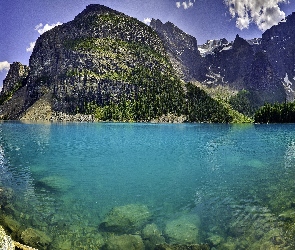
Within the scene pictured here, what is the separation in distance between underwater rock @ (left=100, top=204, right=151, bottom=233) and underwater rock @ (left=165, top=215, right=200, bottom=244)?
2975 millimetres

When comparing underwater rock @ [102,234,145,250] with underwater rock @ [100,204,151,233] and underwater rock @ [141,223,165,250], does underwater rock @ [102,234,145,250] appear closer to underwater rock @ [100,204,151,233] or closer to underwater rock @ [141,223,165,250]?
underwater rock @ [141,223,165,250]

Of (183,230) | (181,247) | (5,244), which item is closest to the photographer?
(5,244)

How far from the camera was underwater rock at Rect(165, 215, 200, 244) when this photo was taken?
24.2 meters

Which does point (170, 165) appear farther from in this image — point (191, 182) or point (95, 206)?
point (95, 206)

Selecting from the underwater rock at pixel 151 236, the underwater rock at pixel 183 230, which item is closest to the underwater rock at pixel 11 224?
the underwater rock at pixel 151 236

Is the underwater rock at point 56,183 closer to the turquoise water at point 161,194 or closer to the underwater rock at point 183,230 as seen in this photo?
the turquoise water at point 161,194

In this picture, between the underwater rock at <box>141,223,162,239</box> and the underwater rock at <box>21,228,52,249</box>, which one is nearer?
the underwater rock at <box>21,228,52,249</box>

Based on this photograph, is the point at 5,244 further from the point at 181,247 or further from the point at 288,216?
the point at 288,216

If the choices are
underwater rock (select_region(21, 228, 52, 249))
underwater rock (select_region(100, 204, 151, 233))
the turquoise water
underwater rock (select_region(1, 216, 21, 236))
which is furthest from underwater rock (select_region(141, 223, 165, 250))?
underwater rock (select_region(1, 216, 21, 236))

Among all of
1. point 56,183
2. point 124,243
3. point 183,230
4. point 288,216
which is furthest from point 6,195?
point 288,216

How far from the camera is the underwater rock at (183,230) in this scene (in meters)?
24.2

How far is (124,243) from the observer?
22969 millimetres

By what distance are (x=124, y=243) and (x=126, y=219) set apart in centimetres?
457

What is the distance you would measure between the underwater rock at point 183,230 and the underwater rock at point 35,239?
10.6m
